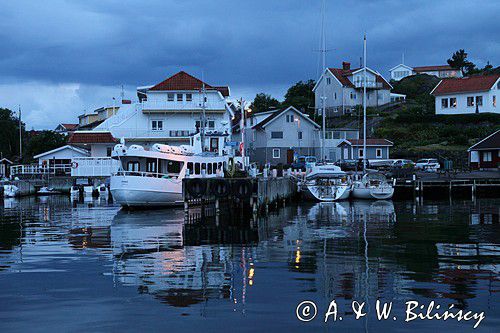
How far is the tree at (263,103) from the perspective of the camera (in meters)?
116

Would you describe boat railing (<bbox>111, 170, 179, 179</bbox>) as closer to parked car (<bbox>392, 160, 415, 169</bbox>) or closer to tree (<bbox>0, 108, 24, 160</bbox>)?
parked car (<bbox>392, 160, 415, 169</bbox>)

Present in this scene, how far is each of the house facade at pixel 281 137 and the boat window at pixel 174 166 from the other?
37.9 metres

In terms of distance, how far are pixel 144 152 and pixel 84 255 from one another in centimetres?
2049

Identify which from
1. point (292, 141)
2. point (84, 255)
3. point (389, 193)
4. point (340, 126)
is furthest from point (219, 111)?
point (84, 255)

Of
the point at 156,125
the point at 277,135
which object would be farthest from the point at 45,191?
the point at 277,135

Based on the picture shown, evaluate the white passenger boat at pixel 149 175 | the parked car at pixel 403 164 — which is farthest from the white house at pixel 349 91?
the white passenger boat at pixel 149 175

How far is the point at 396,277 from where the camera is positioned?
62.3 feet

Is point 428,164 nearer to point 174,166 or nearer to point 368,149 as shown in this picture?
point 368,149

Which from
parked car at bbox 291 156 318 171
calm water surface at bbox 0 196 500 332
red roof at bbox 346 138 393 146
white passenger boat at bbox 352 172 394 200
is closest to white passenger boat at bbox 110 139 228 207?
calm water surface at bbox 0 196 500 332

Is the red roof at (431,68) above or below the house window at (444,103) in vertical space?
above

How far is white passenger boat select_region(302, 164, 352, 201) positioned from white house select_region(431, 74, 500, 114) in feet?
138

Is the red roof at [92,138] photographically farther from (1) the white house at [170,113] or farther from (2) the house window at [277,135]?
(2) the house window at [277,135]

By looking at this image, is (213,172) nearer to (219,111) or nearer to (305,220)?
(305,220)

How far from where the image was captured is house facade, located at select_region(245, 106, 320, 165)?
84.6 meters
